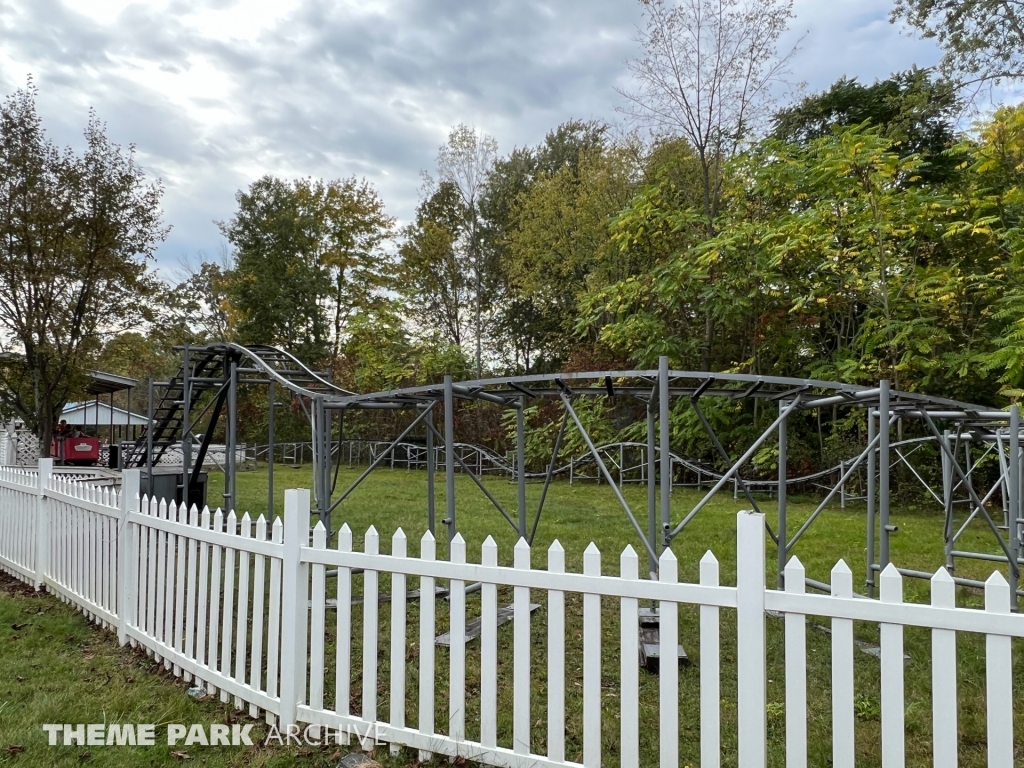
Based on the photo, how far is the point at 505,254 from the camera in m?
24.4

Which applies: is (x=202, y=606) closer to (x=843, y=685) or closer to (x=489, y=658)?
(x=489, y=658)

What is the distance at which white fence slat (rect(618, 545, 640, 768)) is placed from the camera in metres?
2.42

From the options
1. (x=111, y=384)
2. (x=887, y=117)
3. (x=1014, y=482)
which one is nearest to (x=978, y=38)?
(x=887, y=117)

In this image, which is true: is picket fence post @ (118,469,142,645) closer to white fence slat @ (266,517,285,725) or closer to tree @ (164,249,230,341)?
white fence slat @ (266,517,285,725)

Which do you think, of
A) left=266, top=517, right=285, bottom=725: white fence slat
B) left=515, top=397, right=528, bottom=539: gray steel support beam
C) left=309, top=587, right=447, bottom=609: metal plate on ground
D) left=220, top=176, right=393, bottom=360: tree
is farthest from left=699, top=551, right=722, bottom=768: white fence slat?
left=220, top=176, right=393, bottom=360: tree

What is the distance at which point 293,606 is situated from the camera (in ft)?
10.4

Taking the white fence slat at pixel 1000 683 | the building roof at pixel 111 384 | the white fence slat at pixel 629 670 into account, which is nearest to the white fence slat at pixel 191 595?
the white fence slat at pixel 629 670

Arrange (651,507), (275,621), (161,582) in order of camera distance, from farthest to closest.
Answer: (651,507) → (161,582) → (275,621)

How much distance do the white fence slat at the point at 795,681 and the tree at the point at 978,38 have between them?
43.6 ft

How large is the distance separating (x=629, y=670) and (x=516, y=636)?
0.47 metres

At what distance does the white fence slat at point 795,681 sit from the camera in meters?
2.16

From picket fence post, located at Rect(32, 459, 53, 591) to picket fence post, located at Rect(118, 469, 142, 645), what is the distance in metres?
1.77

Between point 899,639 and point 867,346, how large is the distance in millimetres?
11322

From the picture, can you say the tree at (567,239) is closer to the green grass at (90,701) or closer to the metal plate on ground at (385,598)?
the metal plate on ground at (385,598)
